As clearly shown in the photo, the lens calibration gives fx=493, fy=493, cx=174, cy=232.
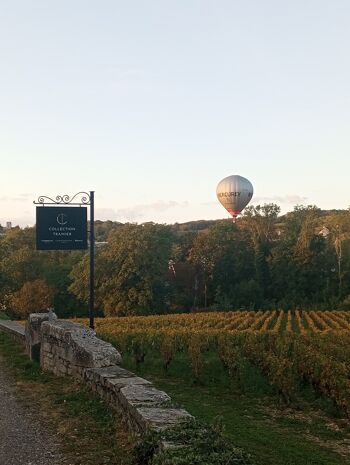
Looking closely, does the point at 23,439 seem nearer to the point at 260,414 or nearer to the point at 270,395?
the point at 260,414

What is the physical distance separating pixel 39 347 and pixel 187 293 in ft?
177

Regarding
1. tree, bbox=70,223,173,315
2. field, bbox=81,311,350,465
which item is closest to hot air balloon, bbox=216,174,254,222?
tree, bbox=70,223,173,315

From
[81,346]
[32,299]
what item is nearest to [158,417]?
[81,346]

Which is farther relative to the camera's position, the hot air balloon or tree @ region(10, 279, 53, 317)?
the hot air balloon

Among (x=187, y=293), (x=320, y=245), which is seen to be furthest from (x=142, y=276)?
(x=320, y=245)

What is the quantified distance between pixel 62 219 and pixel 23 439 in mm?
7785

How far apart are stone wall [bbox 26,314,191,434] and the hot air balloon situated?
47869mm

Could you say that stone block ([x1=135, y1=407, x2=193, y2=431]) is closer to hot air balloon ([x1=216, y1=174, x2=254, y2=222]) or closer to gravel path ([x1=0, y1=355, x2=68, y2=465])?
gravel path ([x1=0, y1=355, x2=68, y2=465])

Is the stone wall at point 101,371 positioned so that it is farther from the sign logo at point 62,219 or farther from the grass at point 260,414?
the sign logo at point 62,219

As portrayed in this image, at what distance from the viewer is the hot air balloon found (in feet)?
190

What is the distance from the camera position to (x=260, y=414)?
28.8ft

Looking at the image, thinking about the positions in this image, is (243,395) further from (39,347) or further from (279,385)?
(39,347)

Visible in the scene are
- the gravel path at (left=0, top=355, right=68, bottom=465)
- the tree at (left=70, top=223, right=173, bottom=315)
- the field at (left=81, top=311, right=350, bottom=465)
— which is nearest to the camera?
the gravel path at (left=0, top=355, right=68, bottom=465)

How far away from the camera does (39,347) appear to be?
11039 mm
